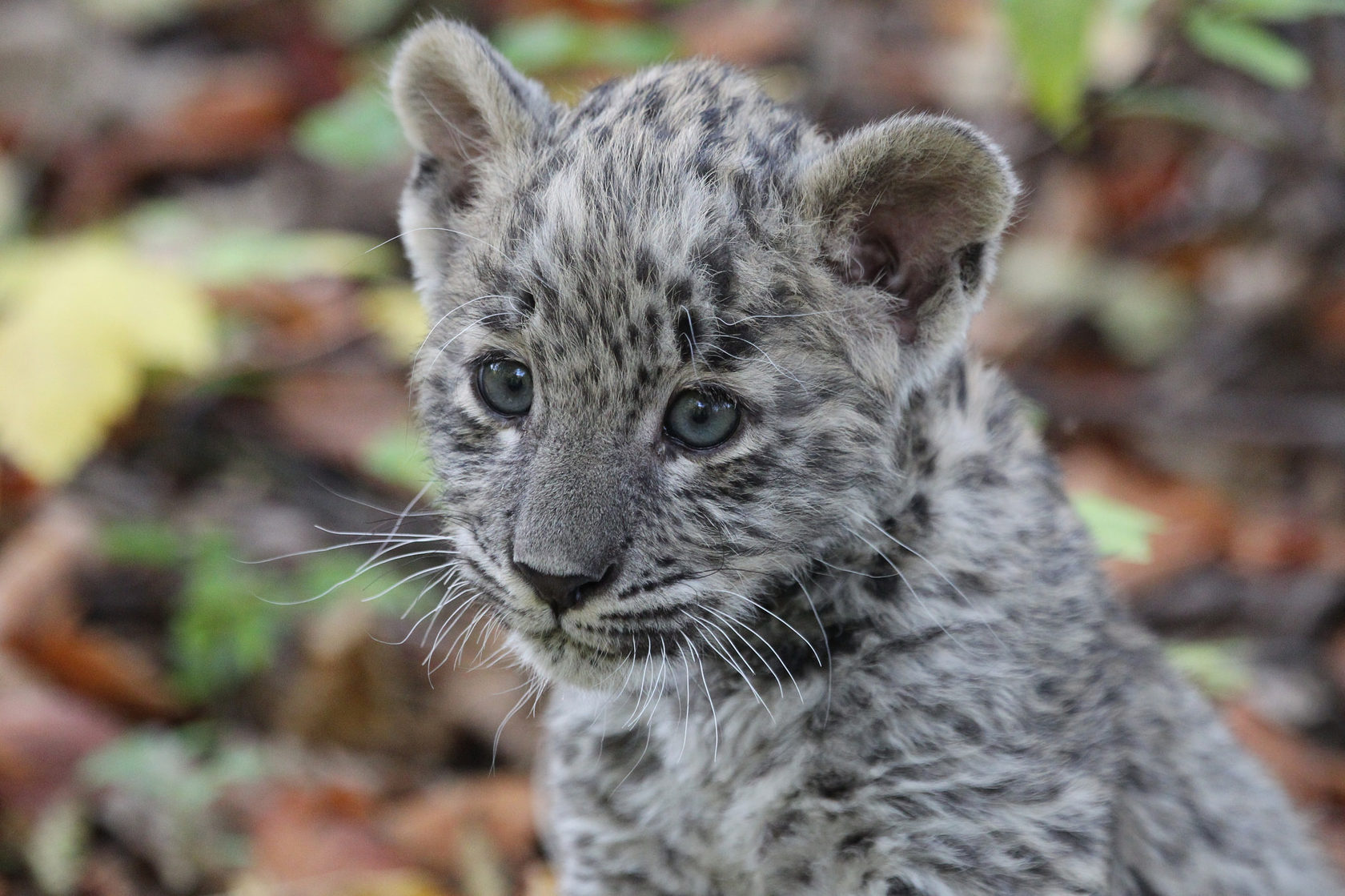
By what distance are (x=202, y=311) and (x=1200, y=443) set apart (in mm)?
5779

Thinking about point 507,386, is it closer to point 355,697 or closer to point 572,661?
point 572,661

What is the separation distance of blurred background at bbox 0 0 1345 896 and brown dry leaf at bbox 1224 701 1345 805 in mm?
35

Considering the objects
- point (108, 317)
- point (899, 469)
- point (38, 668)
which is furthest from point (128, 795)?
point (899, 469)

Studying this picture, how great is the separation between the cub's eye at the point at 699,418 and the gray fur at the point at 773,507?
34mm

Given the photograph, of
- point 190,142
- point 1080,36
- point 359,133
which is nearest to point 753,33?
point 190,142

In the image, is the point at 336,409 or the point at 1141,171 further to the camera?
the point at 1141,171

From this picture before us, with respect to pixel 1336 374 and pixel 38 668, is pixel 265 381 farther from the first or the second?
pixel 1336 374

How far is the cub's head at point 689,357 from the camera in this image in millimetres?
3605

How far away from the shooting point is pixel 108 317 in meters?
6.55

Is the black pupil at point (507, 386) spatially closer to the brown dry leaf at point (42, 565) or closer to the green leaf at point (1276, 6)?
the green leaf at point (1276, 6)

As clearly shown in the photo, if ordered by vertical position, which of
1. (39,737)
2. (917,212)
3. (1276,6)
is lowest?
(39,737)

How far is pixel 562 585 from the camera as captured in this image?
11.6 feet

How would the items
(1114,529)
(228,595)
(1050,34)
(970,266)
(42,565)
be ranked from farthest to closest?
(42,565)
(228,595)
(1114,529)
(1050,34)
(970,266)

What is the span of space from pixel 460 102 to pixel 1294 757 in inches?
195
